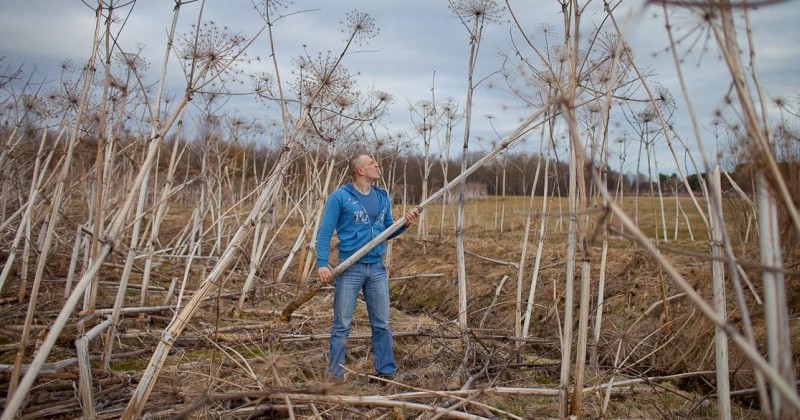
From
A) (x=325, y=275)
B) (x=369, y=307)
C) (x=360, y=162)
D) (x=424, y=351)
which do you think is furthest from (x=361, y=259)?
(x=424, y=351)

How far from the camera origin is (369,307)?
4355 millimetres

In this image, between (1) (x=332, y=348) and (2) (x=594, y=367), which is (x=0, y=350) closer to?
(1) (x=332, y=348)

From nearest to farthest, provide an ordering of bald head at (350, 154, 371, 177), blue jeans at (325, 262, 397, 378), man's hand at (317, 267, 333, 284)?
man's hand at (317, 267, 333, 284)
blue jeans at (325, 262, 397, 378)
bald head at (350, 154, 371, 177)

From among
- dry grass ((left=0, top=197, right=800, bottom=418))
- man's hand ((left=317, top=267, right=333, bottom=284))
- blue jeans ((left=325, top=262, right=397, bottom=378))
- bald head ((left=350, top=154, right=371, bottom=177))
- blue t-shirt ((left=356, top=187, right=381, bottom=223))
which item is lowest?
dry grass ((left=0, top=197, right=800, bottom=418))

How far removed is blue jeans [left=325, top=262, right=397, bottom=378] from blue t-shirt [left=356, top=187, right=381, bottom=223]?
0.37 meters

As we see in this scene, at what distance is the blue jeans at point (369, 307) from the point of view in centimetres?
415

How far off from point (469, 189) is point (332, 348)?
57.4 feet

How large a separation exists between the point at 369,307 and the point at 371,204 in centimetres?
81

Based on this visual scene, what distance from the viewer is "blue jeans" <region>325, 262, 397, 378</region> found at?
4148 mm

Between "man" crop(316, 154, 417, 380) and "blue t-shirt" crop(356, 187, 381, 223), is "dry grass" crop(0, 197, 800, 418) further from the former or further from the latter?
"blue t-shirt" crop(356, 187, 381, 223)

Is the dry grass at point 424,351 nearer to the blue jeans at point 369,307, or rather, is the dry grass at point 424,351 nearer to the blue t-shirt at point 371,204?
the blue jeans at point 369,307

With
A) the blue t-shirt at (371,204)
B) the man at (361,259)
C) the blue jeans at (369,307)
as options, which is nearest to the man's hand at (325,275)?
the man at (361,259)

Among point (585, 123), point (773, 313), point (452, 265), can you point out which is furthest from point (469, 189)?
point (773, 313)

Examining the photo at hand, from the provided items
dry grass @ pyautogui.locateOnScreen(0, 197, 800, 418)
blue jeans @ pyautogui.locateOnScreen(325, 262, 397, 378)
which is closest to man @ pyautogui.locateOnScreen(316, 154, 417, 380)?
blue jeans @ pyautogui.locateOnScreen(325, 262, 397, 378)
